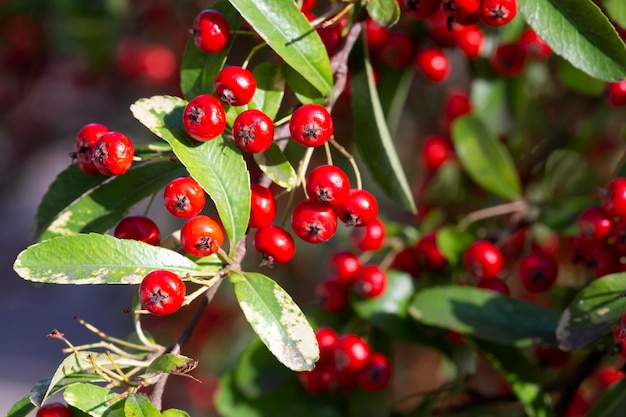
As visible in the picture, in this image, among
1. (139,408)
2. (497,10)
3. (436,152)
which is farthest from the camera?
(436,152)

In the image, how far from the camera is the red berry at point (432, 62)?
1.91 m

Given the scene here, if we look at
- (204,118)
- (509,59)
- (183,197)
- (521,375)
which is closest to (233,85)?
(204,118)

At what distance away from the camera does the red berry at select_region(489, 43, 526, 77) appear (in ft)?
6.32

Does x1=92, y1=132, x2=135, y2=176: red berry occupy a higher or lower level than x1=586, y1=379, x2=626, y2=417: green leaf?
higher

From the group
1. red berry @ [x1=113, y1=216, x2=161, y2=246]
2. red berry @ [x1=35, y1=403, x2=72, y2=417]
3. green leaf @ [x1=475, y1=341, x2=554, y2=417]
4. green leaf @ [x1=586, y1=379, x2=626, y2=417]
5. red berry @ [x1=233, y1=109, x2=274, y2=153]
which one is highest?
red berry @ [x1=233, y1=109, x2=274, y2=153]

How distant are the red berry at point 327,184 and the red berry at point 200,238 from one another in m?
0.17

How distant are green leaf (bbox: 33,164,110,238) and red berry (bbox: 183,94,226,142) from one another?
0.25 meters

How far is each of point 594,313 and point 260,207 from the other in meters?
0.58

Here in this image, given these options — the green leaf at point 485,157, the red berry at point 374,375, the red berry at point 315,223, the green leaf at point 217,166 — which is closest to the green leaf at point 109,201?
the green leaf at point 217,166

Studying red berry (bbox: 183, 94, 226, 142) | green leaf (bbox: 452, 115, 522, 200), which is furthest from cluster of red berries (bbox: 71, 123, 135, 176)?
green leaf (bbox: 452, 115, 522, 200)

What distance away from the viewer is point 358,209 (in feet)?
3.86

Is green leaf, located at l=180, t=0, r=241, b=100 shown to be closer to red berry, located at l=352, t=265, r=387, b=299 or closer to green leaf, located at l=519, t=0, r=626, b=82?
green leaf, located at l=519, t=0, r=626, b=82

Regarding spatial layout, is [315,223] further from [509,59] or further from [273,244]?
[509,59]

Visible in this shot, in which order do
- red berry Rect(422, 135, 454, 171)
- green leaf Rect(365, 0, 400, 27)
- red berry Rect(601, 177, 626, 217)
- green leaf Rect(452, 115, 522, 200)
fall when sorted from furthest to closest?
red berry Rect(422, 135, 454, 171), green leaf Rect(452, 115, 522, 200), red berry Rect(601, 177, 626, 217), green leaf Rect(365, 0, 400, 27)
